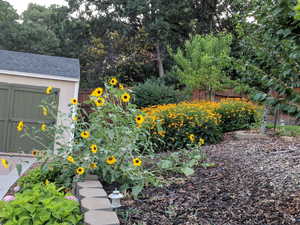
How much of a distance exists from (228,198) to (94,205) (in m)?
1.15

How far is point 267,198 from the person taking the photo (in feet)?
8.72

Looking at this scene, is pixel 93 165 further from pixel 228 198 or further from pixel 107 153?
pixel 228 198

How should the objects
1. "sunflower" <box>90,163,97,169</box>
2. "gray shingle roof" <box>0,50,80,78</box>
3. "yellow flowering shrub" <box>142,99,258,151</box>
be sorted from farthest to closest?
"gray shingle roof" <box>0,50,80,78</box>, "yellow flowering shrub" <box>142,99,258,151</box>, "sunflower" <box>90,163,97,169</box>

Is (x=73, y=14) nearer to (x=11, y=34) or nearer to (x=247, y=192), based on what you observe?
(x=11, y=34)

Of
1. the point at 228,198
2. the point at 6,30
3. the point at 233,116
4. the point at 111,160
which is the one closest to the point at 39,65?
the point at 233,116

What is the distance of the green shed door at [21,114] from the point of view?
7613 millimetres

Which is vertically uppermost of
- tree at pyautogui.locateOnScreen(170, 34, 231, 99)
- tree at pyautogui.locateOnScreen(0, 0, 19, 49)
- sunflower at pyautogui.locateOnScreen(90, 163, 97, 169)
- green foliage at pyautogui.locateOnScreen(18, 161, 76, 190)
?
tree at pyautogui.locateOnScreen(0, 0, 19, 49)

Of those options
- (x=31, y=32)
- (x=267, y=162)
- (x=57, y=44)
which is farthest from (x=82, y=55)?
(x=267, y=162)

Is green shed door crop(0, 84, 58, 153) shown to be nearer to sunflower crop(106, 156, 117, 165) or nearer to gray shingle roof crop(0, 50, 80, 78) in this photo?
gray shingle roof crop(0, 50, 80, 78)

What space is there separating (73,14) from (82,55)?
234 centimetres

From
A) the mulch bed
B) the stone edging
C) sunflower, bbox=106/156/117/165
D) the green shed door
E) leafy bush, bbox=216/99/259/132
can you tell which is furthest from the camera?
the green shed door

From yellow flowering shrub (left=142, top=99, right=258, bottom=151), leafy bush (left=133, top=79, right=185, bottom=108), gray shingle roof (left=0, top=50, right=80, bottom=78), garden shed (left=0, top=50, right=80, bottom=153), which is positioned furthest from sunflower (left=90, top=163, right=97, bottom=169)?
leafy bush (left=133, top=79, right=185, bottom=108)

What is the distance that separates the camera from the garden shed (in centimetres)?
762

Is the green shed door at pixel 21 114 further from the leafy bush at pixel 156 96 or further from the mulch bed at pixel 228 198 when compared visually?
the mulch bed at pixel 228 198
